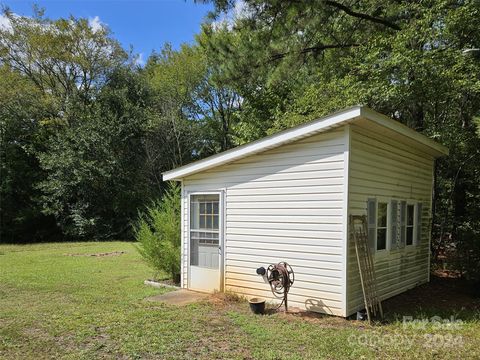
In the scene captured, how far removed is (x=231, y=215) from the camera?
6.62 meters

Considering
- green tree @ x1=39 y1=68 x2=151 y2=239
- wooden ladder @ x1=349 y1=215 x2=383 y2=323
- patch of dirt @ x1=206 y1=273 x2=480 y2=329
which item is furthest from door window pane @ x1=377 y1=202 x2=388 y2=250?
green tree @ x1=39 y1=68 x2=151 y2=239

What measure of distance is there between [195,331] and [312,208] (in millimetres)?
2377

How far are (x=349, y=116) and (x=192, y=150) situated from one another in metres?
15.2

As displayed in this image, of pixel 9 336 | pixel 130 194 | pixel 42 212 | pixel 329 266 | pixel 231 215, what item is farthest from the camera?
pixel 130 194

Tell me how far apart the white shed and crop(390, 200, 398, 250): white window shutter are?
0.02 metres

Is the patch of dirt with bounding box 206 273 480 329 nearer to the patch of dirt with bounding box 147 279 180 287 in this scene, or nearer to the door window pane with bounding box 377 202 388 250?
the door window pane with bounding box 377 202 388 250

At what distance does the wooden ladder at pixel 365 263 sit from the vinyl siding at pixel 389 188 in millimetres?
105

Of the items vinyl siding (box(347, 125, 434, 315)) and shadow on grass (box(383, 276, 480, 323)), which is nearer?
vinyl siding (box(347, 125, 434, 315))

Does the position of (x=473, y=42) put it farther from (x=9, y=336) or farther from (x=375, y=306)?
(x=9, y=336)

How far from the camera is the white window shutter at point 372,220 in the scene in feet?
19.4

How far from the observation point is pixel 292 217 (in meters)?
5.84

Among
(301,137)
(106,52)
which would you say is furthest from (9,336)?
(106,52)

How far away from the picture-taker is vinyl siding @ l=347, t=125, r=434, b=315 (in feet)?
17.9

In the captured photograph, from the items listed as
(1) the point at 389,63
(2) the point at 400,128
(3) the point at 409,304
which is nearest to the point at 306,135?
(2) the point at 400,128
